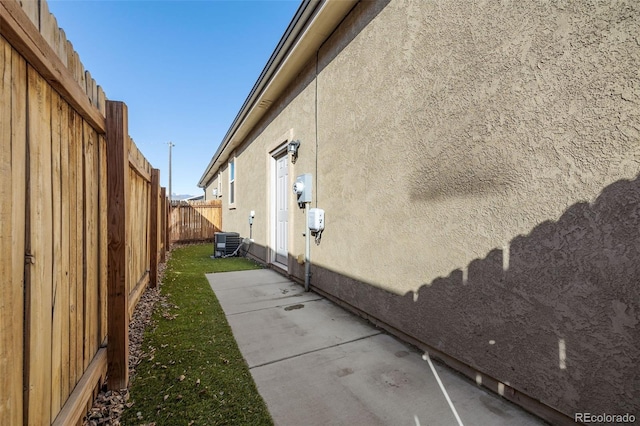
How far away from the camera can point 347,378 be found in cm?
225

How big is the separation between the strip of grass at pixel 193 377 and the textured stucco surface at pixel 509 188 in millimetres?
1652

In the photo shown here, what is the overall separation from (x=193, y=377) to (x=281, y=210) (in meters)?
4.47

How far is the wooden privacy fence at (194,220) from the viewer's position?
1294cm

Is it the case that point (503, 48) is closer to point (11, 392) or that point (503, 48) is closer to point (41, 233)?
point (41, 233)

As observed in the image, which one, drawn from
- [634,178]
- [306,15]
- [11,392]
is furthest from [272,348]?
[306,15]

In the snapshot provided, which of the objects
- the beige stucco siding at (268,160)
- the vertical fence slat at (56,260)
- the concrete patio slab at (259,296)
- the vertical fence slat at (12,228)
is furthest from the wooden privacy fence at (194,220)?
the vertical fence slat at (12,228)

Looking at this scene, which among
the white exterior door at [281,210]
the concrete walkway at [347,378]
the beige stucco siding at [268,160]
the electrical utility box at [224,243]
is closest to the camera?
the concrete walkway at [347,378]

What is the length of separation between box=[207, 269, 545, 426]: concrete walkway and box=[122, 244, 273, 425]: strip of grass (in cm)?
12

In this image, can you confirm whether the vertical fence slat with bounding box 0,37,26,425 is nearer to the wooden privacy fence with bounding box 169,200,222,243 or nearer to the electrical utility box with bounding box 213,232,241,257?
the electrical utility box with bounding box 213,232,241,257

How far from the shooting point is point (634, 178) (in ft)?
4.77

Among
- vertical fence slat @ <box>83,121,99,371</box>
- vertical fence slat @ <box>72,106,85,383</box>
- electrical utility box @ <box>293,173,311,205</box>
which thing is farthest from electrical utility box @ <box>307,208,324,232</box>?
vertical fence slat @ <box>72,106,85,383</box>

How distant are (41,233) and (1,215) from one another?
12.9 inches

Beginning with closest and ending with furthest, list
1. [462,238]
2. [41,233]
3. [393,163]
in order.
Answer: [41,233], [462,238], [393,163]

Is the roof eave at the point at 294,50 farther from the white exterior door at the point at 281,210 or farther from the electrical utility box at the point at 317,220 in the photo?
the electrical utility box at the point at 317,220
